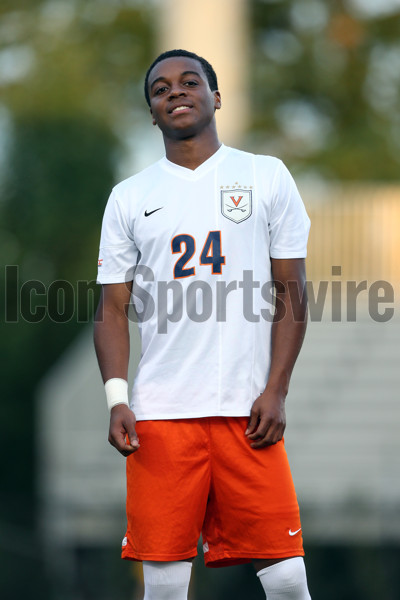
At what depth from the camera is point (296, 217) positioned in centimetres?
310

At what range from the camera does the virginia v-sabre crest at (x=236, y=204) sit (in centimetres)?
304

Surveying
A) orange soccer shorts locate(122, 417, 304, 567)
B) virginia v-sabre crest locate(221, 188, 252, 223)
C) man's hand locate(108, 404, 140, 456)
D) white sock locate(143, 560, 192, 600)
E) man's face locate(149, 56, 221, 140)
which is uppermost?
man's face locate(149, 56, 221, 140)

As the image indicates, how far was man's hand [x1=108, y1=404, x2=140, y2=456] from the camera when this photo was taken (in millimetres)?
2963

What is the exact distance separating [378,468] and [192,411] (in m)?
6.79

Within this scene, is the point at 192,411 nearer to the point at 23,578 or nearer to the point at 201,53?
the point at 201,53

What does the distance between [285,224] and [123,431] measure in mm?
816

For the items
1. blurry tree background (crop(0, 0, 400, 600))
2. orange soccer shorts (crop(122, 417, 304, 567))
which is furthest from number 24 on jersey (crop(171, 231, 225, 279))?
blurry tree background (crop(0, 0, 400, 600))

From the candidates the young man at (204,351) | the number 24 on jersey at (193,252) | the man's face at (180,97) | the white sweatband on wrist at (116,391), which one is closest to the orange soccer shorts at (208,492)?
the young man at (204,351)

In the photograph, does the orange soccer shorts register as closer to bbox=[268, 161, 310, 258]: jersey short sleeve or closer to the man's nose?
bbox=[268, 161, 310, 258]: jersey short sleeve

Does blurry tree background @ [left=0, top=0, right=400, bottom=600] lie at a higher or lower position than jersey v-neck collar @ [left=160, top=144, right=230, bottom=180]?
higher

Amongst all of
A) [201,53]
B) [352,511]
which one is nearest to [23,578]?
[352,511]

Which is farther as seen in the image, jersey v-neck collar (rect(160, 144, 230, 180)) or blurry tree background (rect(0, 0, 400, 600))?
blurry tree background (rect(0, 0, 400, 600))

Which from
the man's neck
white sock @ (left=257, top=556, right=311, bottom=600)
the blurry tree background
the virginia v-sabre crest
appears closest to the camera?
white sock @ (left=257, top=556, right=311, bottom=600)
